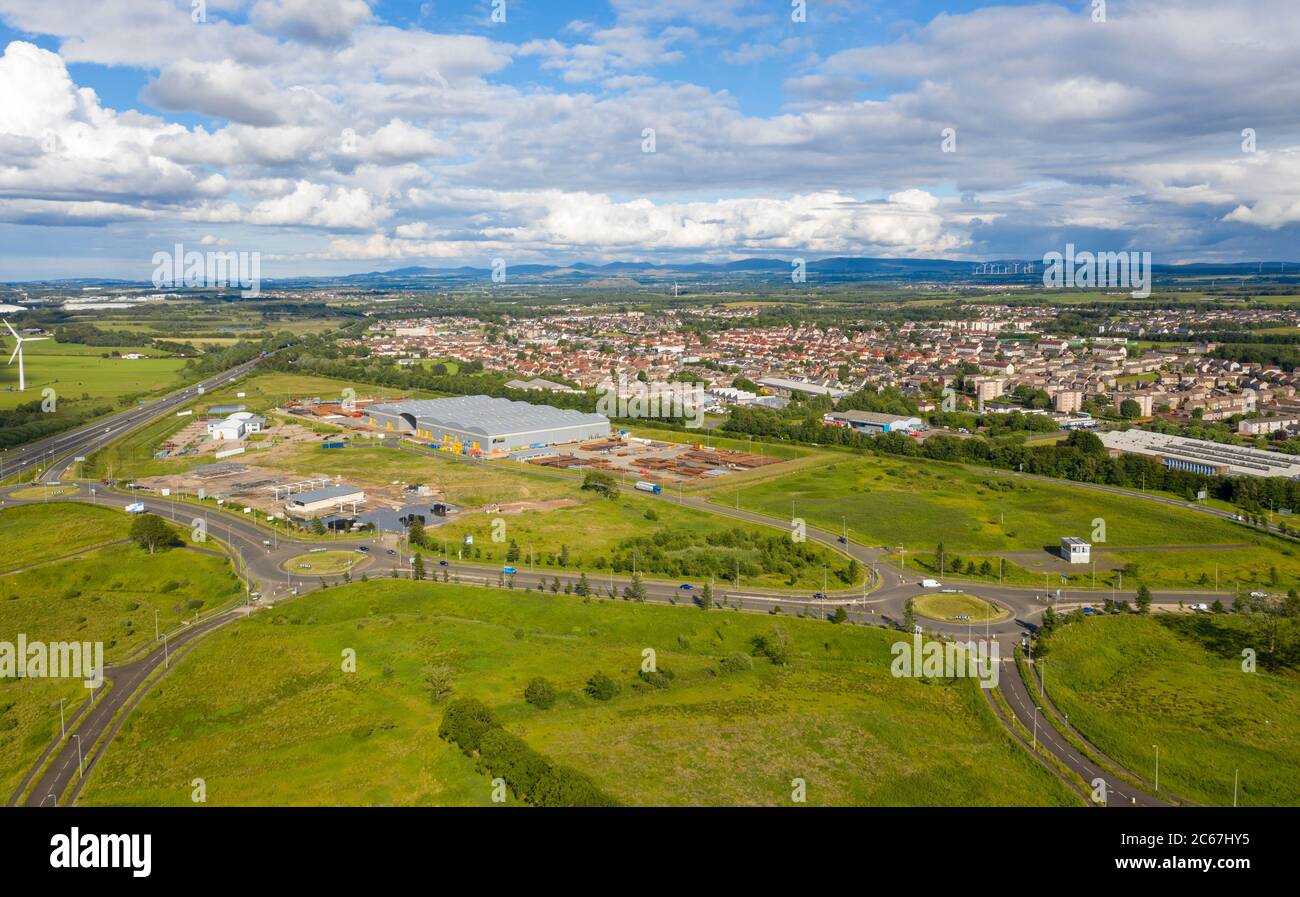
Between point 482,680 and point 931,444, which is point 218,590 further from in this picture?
point 931,444

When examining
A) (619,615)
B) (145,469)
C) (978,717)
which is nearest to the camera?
(978,717)

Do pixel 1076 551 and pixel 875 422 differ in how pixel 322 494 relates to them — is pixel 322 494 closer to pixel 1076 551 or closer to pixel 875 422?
pixel 1076 551

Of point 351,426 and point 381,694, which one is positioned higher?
point 351,426

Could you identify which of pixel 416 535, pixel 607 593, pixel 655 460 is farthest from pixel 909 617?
pixel 655 460

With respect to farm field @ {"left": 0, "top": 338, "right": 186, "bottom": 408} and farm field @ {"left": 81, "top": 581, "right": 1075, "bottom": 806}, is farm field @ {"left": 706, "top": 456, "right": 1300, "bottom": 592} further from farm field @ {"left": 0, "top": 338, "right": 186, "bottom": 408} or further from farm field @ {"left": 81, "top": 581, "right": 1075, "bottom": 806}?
farm field @ {"left": 0, "top": 338, "right": 186, "bottom": 408}

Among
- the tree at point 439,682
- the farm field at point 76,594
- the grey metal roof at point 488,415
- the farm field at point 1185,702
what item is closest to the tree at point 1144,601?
the farm field at point 1185,702

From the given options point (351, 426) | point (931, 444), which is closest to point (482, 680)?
point (931, 444)

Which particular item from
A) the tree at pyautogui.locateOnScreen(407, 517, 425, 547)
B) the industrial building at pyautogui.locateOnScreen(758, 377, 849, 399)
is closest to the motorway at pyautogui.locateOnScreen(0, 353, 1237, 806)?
the tree at pyautogui.locateOnScreen(407, 517, 425, 547)
